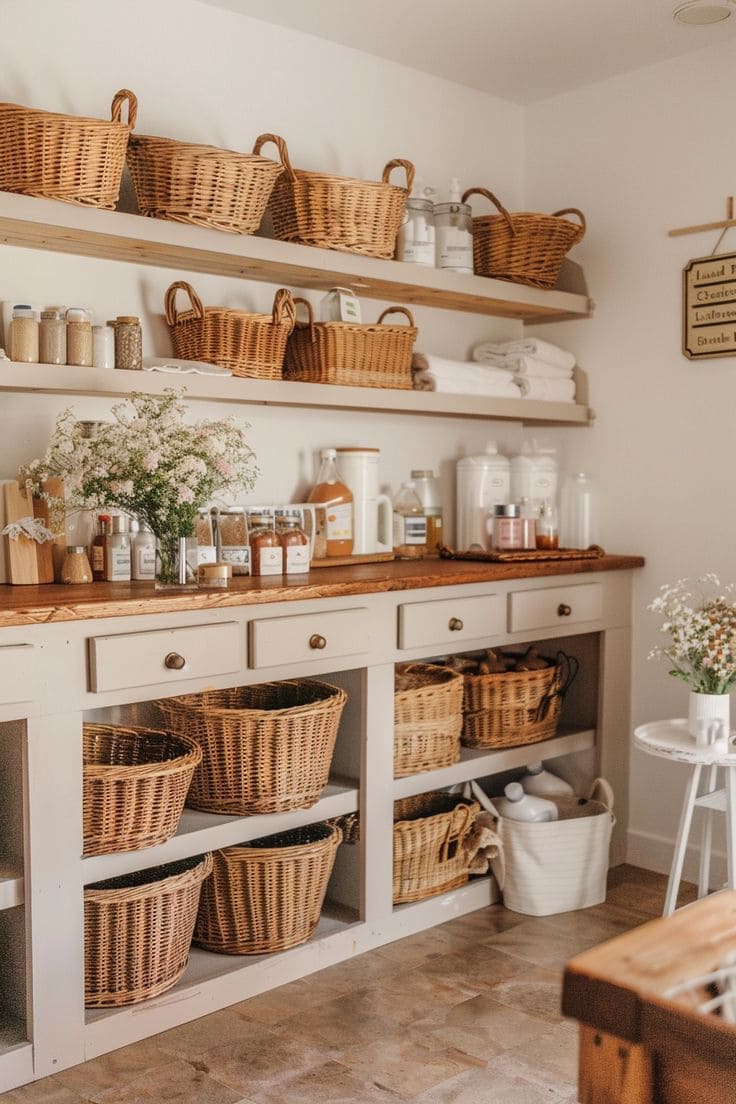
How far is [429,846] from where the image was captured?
3.03m

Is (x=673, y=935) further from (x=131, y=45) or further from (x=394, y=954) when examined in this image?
(x=131, y=45)

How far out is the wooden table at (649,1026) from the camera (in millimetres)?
1056

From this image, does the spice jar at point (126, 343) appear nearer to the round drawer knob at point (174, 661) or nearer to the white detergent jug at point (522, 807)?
the round drawer knob at point (174, 661)

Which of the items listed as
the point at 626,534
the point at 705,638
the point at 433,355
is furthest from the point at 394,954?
the point at 433,355

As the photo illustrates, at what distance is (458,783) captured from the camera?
325 centimetres

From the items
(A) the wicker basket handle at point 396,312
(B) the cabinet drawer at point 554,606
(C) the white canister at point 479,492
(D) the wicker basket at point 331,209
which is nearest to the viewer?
(D) the wicker basket at point 331,209

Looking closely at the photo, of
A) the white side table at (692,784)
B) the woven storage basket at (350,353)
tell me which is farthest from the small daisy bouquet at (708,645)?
the woven storage basket at (350,353)

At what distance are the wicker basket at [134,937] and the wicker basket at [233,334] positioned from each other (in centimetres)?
126

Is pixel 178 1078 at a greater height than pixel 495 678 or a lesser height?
lesser

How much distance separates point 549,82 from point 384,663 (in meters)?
2.07

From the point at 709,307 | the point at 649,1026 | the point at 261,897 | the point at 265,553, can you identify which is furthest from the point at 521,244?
the point at 649,1026

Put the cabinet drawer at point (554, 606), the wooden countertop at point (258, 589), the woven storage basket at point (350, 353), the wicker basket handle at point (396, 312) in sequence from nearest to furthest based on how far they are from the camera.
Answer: the wooden countertop at point (258, 589) → the woven storage basket at point (350, 353) → the cabinet drawer at point (554, 606) → the wicker basket handle at point (396, 312)

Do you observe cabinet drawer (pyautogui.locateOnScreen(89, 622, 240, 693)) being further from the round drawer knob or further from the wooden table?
the wooden table

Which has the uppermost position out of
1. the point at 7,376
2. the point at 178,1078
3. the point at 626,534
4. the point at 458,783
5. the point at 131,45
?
the point at 131,45
